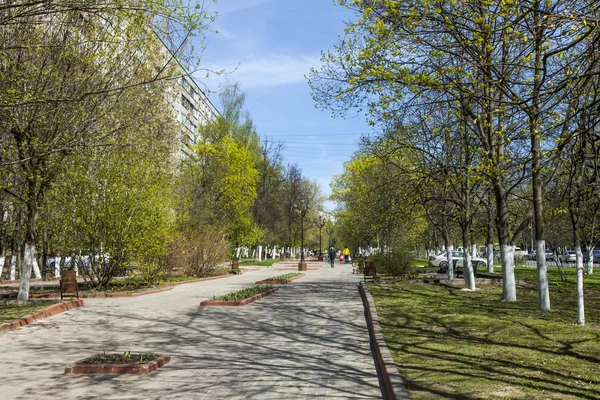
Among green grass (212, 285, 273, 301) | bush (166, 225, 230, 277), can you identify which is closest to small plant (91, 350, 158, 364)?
green grass (212, 285, 273, 301)

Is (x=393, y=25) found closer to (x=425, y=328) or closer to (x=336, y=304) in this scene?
(x=425, y=328)

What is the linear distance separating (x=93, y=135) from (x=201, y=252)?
14439mm

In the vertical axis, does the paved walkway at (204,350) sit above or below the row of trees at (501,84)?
below

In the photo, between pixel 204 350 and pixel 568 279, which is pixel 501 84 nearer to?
pixel 204 350

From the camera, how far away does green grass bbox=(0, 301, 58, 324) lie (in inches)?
465

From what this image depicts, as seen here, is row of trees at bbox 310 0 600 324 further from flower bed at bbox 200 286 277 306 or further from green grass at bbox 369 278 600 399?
flower bed at bbox 200 286 277 306

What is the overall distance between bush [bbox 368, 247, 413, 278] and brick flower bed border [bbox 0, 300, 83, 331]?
1380 centimetres

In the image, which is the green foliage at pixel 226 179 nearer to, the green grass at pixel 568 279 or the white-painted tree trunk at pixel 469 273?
the green grass at pixel 568 279

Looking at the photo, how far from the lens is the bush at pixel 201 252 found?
87.5ft

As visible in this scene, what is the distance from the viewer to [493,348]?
7961 mm

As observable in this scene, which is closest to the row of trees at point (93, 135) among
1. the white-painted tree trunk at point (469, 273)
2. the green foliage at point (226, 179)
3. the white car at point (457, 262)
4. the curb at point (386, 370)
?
the curb at point (386, 370)

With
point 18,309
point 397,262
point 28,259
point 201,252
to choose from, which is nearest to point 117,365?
point 18,309

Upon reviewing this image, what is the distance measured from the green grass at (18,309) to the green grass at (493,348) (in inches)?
322

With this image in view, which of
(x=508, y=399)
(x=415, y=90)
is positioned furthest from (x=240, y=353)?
(x=415, y=90)
